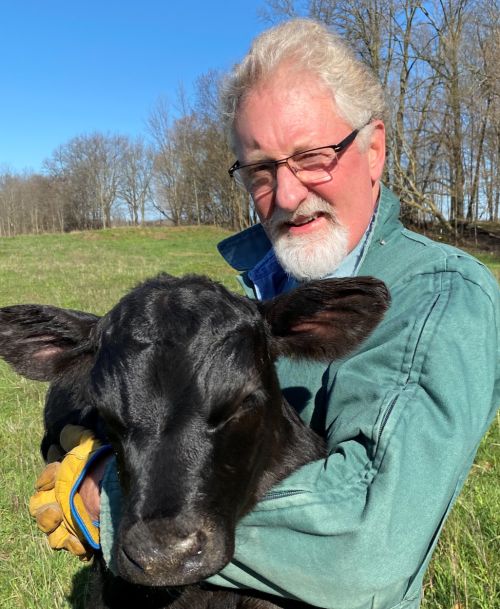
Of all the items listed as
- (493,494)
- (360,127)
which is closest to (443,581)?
(493,494)

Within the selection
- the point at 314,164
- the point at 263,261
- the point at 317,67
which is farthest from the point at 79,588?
the point at 317,67

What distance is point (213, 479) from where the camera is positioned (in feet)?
6.68

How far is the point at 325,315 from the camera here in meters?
2.58

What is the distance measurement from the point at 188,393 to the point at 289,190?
1205 millimetres

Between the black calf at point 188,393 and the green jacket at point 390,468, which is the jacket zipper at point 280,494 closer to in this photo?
the green jacket at point 390,468

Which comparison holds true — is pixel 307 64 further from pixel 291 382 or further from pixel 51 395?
pixel 51 395

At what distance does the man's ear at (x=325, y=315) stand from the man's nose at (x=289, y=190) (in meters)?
0.52

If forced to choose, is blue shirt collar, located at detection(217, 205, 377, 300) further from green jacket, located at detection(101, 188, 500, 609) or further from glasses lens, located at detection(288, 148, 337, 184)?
green jacket, located at detection(101, 188, 500, 609)

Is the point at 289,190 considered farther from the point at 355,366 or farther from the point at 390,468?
the point at 390,468

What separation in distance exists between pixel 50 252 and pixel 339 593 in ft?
100

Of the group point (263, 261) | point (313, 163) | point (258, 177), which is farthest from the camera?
point (263, 261)

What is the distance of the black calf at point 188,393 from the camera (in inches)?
71.7

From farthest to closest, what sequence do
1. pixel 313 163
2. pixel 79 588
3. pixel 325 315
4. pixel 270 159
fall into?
pixel 79 588 < pixel 270 159 < pixel 313 163 < pixel 325 315

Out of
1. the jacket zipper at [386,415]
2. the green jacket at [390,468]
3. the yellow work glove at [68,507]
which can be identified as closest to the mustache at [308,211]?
the green jacket at [390,468]
